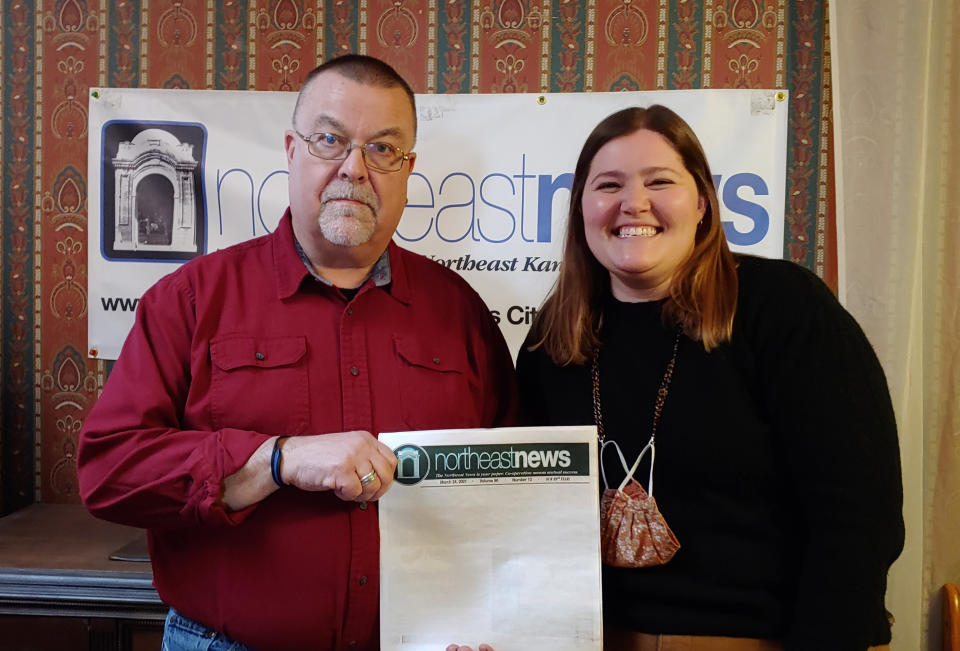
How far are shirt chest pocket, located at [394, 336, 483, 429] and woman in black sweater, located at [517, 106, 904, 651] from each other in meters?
0.20

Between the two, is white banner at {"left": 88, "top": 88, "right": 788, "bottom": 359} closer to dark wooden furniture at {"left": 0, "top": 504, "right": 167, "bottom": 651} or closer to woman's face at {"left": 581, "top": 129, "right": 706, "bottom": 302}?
dark wooden furniture at {"left": 0, "top": 504, "right": 167, "bottom": 651}

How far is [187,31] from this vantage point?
2.60 metres

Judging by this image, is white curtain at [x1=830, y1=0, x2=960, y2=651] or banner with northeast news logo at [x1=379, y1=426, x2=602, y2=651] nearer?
banner with northeast news logo at [x1=379, y1=426, x2=602, y2=651]

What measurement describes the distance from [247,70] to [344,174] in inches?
51.0

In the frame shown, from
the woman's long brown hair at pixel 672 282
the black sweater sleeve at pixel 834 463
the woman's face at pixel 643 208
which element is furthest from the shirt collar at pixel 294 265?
the black sweater sleeve at pixel 834 463

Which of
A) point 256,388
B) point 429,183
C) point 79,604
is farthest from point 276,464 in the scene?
point 429,183

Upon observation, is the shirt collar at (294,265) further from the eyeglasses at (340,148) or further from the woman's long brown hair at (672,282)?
the woman's long brown hair at (672,282)

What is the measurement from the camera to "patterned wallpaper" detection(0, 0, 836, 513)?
2.47m

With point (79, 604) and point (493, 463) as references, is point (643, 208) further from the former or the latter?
point (79, 604)

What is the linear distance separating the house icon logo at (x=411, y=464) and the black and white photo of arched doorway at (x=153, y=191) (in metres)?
1.57

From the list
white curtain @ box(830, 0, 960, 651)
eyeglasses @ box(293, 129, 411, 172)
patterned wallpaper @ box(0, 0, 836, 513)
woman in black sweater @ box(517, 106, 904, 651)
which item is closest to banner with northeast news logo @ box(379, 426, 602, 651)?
woman in black sweater @ box(517, 106, 904, 651)

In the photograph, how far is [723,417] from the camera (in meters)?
1.34

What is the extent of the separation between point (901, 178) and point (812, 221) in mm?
404

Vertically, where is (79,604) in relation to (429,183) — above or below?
below
